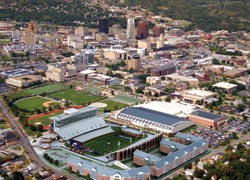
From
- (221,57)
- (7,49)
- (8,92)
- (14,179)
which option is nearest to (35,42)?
(7,49)

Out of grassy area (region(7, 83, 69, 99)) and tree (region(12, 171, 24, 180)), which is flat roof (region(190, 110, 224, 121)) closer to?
grassy area (region(7, 83, 69, 99))

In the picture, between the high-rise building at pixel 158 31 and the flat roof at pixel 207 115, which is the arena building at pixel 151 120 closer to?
the flat roof at pixel 207 115

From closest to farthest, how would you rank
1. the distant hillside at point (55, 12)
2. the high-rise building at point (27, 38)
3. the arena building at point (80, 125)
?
the arena building at point (80, 125), the high-rise building at point (27, 38), the distant hillside at point (55, 12)

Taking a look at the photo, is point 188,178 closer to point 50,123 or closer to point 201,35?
point 50,123

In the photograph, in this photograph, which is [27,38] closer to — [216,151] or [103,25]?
[103,25]

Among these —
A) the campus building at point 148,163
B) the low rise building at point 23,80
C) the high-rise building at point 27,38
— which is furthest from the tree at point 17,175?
the high-rise building at point 27,38

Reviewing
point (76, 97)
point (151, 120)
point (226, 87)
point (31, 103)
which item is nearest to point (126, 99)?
point (76, 97)
